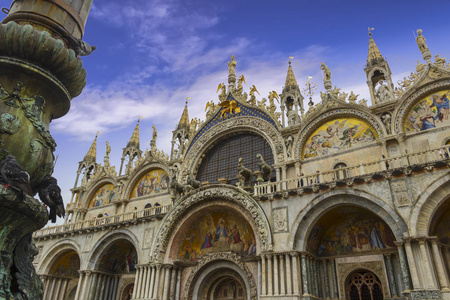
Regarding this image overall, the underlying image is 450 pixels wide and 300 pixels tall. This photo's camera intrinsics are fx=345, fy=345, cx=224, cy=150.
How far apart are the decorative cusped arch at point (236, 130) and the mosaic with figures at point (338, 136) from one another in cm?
164

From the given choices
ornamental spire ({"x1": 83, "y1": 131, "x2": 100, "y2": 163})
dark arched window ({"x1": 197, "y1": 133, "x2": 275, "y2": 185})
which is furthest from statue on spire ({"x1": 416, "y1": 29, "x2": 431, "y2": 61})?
ornamental spire ({"x1": 83, "y1": 131, "x2": 100, "y2": 163})

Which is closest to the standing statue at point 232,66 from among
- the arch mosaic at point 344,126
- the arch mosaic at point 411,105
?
the arch mosaic at point 344,126

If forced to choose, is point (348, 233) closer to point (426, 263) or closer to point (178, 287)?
point (426, 263)

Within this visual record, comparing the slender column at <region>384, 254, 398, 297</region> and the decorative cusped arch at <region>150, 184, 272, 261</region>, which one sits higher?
the decorative cusped arch at <region>150, 184, 272, 261</region>

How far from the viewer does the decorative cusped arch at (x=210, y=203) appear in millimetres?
15312

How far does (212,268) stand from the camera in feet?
55.7

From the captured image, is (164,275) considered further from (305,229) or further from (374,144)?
(374,144)

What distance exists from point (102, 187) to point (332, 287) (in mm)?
18528

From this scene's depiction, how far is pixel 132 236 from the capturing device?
19266 mm

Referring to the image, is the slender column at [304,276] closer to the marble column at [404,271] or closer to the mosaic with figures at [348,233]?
the mosaic with figures at [348,233]

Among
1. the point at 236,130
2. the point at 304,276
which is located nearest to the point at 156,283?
the point at 304,276

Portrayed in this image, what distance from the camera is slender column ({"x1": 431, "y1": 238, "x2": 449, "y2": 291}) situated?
433 inches

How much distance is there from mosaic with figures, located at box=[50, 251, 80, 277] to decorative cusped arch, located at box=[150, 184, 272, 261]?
27.9ft

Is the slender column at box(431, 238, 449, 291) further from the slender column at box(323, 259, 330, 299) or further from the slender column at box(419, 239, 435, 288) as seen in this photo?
the slender column at box(323, 259, 330, 299)
